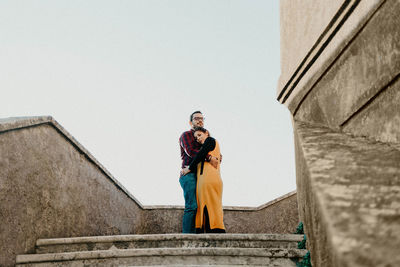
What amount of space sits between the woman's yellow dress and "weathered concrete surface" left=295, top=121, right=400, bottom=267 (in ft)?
11.3

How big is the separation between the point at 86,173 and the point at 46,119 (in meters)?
1.24

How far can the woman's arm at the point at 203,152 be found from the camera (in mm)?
4887

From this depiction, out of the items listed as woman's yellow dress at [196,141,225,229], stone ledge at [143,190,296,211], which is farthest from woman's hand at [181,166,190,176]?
stone ledge at [143,190,296,211]

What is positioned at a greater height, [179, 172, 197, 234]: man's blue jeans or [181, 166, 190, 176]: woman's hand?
[181, 166, 190, 176]: woman's hand

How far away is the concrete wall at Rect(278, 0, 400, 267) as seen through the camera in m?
0.86

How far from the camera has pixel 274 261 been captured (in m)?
2.78

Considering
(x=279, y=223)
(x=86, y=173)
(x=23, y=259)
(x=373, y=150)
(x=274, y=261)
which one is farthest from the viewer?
(x=279, y=223)

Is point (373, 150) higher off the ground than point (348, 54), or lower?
lower

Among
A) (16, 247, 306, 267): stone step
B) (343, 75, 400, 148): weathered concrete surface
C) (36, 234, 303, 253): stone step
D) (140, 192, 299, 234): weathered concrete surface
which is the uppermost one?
(343, 75, 400, 148): weathered concrete surface

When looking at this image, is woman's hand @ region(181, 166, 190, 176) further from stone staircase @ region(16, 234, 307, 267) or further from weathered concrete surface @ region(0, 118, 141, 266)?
stone staircase @ region(16, 234, 307, 267)

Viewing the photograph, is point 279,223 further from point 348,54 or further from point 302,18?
point 348,54

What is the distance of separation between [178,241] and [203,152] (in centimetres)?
169

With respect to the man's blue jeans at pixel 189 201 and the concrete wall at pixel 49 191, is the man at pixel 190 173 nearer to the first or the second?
the man's blue jeans at pixel 189 201

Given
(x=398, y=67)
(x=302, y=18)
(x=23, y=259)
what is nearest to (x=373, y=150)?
(x=398, y=67)
